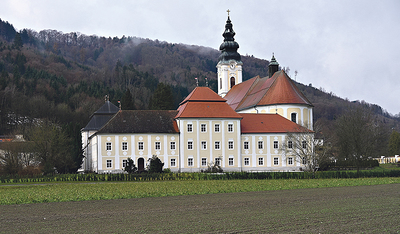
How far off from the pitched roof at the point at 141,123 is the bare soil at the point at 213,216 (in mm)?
28668

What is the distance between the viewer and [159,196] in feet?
87.7

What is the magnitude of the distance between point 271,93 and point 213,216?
163 feet

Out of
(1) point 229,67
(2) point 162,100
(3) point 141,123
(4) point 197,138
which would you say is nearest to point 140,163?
(3) point 141,123

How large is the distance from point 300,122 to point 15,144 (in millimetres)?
35220

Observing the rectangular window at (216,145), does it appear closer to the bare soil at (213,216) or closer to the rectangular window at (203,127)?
the rectangular window at (203,127)

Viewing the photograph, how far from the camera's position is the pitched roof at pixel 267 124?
5672cm

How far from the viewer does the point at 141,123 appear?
53594mm

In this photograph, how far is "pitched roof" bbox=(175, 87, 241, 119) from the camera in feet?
179

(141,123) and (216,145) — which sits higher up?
(141,123)

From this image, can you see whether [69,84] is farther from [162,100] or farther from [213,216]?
[213,216]

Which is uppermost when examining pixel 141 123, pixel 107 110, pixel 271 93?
pixel 271 93

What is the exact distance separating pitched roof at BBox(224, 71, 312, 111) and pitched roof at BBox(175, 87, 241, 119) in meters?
10.8

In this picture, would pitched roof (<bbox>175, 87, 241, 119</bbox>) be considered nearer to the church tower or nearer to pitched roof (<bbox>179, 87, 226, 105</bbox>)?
pitched roof (<bbox>179, 87, 226, 105</bbox>)

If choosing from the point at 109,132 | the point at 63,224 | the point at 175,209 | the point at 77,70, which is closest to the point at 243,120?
the point at 109,132
